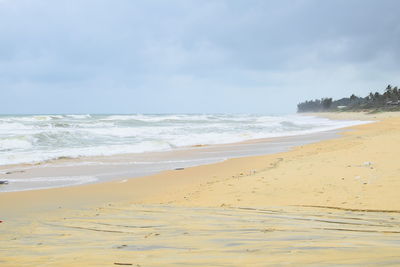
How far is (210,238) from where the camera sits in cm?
333

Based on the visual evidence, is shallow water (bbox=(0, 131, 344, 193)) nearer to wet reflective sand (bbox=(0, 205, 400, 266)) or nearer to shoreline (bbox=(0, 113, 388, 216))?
shoreline (bbox=(0, 113, 388, 216))

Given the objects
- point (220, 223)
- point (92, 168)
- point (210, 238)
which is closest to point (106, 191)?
point (92, 168)

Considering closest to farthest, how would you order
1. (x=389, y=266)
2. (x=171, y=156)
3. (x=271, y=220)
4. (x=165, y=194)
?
(x=389, y=266), (x=271, y=220), (x=165, y=194), (x=171, y=156)

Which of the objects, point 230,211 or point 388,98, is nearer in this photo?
point 230,211

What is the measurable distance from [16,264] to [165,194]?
4.37m

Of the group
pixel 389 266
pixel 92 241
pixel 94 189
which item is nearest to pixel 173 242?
pixel 92 241

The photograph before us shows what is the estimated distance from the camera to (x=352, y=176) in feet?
24.0

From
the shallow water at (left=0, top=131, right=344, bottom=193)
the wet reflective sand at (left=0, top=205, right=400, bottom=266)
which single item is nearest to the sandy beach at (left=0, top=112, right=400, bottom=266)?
the wet reflective sand at (left=0, top=205, right=400, bottom=266)

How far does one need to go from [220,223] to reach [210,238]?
0.64 meters

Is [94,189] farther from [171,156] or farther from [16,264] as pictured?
[171,156]

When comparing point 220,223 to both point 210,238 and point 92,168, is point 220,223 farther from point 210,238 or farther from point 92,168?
point 92,168

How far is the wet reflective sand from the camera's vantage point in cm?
264

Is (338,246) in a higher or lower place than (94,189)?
higher

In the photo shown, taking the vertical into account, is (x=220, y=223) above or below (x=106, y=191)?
above
